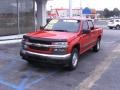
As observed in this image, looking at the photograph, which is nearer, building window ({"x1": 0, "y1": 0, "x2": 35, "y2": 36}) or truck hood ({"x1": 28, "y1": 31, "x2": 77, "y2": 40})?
truck hood ({"x1": 28, "y1": 31, "x2": 77, "y2": 40})

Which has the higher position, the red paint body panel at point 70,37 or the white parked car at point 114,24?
the red paint body panel at point 70,37

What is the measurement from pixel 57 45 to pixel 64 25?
77.8 inches

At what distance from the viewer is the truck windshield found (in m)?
10.4

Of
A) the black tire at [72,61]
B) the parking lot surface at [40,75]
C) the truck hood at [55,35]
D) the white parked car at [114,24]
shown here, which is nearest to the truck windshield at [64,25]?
the truck hood at [55,35]

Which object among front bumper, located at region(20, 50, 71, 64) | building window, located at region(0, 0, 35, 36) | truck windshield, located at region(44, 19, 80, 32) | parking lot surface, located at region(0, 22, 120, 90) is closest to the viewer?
parking lot surface, located at region(0, 22, 120, 90)

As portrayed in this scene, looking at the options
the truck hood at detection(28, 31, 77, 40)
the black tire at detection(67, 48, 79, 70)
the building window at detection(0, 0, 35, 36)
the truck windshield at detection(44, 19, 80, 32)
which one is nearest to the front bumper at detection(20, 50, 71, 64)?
the black tire at detection(67, 48, 79, 70)

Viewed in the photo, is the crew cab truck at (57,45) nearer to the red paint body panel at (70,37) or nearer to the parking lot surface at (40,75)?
the red paint body panel at (70,37)

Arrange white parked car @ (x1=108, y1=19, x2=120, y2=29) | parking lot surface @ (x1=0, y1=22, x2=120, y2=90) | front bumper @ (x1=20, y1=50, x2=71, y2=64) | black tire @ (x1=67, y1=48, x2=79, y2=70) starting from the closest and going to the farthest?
1. parking lot surface @ (x1=0, y1=22, x2=120, y2=90)
2. front bumper @ (x1=20, y1=50, x2=71, y2=64)
3. black tire @ (x1=67, y1=48, x2=79, y2=70)
4. white parked car @ (x1=108, y1=19, x2=120, y2=29)

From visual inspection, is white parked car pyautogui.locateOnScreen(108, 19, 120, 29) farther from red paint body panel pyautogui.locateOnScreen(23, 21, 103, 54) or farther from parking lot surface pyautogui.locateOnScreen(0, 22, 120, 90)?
red paint body panel pyautogui.locateOnScreen(23, 21, 103, 54)

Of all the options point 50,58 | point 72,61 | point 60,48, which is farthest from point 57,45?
point 72,61

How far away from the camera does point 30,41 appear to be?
9.38 m

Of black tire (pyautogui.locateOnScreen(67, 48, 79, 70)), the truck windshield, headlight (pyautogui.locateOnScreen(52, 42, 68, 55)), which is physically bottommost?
black tire (pyautogui.locateOnScreen(67, 48, 79, 70))

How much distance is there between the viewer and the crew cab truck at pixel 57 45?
29.3 ft

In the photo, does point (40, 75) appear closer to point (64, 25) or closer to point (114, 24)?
point (64, 25)
